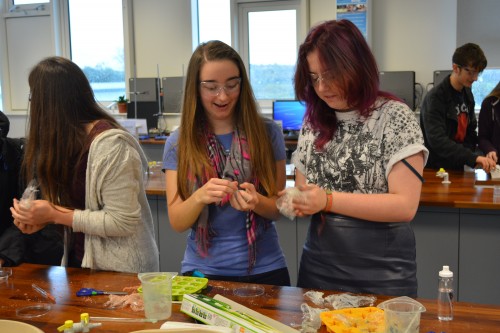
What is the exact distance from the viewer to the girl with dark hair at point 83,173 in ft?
5.80

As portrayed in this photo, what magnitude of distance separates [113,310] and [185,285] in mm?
211

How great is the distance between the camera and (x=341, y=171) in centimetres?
162

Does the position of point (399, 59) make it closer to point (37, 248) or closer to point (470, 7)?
point (470, 7)

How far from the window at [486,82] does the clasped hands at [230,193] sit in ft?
17.0

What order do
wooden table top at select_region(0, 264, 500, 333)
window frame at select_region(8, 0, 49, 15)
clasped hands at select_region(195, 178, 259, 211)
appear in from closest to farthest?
wooden table top at select_region(0, 264, 500, 333) < clasped hands at select_region(195, 178, 259, 211) < window frame at select_region(8, 0, 49, 15)

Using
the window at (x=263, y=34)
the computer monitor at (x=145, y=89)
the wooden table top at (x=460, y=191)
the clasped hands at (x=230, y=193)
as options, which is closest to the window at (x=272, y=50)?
the window at (x=263, y=34)

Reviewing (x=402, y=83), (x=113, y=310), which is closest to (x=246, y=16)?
(x=402, y=83)

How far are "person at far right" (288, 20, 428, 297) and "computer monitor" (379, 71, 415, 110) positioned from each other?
4542 millimetres

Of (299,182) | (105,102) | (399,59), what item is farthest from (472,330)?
(105,102)

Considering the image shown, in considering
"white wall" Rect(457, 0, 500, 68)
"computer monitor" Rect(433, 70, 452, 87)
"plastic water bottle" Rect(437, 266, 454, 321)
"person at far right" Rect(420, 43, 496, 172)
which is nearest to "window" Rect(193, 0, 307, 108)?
"computer monitor" Rect(433, 70, 452, 87)

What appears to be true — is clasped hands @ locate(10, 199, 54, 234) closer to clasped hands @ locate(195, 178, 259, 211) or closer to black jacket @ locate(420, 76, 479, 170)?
clasped hands @ locate(195, 178, 259, 211)

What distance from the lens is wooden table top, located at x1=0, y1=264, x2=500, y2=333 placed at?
1355mm

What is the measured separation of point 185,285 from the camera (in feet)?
5.08

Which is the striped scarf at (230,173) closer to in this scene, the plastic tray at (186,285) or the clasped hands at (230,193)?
the clasped hands at (230,193)
